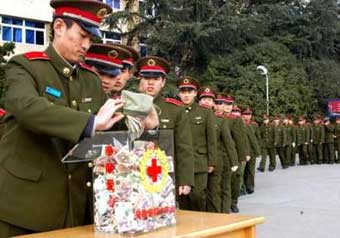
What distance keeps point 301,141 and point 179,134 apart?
14.8 meters

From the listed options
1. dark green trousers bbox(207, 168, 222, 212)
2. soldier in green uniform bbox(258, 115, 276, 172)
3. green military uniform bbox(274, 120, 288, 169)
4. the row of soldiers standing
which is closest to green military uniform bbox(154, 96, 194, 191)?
dark green trousers bbox(207, 168, 222, 212)

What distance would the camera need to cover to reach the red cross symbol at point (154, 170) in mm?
2273

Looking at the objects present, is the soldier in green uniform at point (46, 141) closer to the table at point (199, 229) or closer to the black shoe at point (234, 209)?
the table at point (199, 229)

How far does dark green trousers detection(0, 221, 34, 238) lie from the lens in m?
2.43

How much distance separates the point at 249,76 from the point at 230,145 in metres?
18.3

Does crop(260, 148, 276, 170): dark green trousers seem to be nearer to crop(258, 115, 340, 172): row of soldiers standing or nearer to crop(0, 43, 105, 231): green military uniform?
crop(258, 115, 340, 172): row of soldiers standing

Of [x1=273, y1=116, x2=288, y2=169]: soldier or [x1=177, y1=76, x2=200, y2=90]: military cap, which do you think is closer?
[x1=177, y1=76, x2=200, y2=90]: military cap

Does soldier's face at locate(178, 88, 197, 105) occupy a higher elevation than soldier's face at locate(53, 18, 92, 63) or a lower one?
higher

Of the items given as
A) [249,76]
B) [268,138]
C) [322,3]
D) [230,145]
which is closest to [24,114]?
[230,145]

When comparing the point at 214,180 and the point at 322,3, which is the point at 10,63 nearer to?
the point at 214,180

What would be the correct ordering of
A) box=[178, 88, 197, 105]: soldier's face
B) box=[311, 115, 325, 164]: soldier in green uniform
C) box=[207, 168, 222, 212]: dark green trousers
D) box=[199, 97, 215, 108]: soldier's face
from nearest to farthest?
box=[178, 88, 197, 105]: soldier's face < box=[207, 168, 222, 212]: dark green trousers < box=[199, 97, 215, 108]: soldier's face < box=[311, 115, 325, 164]: soldier in green uniform

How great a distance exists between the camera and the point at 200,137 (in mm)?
7492

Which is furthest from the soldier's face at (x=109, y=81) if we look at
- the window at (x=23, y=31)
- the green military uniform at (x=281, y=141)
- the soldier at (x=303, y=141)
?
the window at (x=23, y=31)

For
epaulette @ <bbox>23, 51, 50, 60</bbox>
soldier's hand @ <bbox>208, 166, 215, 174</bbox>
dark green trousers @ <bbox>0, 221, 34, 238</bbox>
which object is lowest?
dark green trousers @ <bbox>0, 221, 34, 238</bbox>
